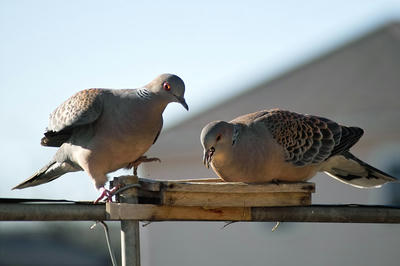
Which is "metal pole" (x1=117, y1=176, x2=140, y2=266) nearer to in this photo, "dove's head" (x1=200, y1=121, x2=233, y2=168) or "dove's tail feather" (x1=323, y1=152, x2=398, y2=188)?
"dove's head" (x1=200, y1=121, x2=233, y2=168)

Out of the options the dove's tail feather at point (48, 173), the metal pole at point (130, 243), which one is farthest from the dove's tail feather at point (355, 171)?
the metal pole at point (130, 243)

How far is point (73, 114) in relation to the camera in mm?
4914

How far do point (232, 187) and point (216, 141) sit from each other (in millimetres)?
899

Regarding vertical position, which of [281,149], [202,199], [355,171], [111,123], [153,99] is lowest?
[355,171]

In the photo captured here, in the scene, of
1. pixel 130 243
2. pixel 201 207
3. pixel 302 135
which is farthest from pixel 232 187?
pixel 302 135

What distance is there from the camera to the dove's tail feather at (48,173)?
525 centimetres

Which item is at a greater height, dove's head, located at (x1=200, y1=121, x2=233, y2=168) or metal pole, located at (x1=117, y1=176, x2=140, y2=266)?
dove's head, located at (x1=200, y1=121, x2=233, y2=168)

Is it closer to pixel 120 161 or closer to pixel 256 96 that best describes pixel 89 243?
pixel 256 96

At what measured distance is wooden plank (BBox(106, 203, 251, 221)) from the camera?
335 cm

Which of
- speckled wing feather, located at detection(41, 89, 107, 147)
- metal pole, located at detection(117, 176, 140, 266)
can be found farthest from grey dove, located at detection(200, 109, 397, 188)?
metal pole, located at detection(117, 176, 140, 266)

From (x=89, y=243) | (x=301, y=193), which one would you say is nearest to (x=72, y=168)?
(x=301, y=193)

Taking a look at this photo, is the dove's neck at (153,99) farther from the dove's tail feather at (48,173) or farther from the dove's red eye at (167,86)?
the dove's tail feather at (48,173)

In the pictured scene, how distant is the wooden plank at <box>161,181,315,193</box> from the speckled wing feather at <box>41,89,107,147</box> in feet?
4.25

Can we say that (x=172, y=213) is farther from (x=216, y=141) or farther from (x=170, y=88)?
(x=170, y=88)
